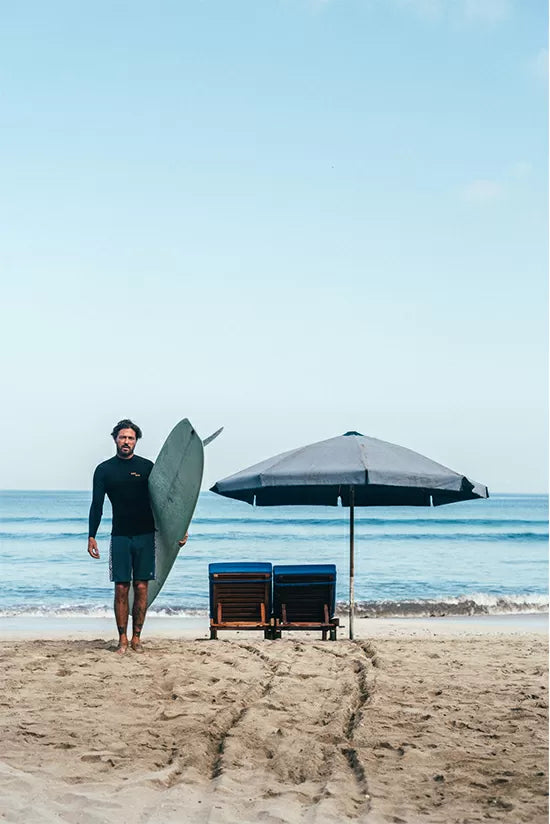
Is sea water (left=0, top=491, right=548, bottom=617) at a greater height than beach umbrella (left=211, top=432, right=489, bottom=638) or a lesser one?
lesser

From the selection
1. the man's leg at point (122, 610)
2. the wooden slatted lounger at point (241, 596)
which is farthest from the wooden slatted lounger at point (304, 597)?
the man's leg at point (122, 610)

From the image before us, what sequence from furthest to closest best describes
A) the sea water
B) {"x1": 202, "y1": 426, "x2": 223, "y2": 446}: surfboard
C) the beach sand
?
the sea water, {"x1": 202, "y1": 426, "x2": 223, "y2": 446}: surfboard, the beach sand

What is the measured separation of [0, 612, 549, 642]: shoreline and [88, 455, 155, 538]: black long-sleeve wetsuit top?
233 cm

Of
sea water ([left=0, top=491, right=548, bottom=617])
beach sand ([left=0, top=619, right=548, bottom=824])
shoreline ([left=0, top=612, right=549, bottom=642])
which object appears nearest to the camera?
beach sand ([left=0, top=619, right=548, bottom=824])

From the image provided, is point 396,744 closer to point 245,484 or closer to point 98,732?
point 98,732

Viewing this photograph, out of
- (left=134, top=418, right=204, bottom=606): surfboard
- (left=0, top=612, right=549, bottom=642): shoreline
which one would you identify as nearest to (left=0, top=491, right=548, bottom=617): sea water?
(left=0, top=612, right=549, bottom=642): shoreline

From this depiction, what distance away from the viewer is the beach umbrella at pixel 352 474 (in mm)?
7250

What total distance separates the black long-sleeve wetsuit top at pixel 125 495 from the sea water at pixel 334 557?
5.73 meters

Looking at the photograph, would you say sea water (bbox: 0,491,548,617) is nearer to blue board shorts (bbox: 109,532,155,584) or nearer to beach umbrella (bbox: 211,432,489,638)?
beach umbrella (bbox: 211,432,489,638)

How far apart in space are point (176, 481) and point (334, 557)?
62.6 feet

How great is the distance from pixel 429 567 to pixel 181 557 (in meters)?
6.01

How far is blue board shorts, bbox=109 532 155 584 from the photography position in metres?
6.89

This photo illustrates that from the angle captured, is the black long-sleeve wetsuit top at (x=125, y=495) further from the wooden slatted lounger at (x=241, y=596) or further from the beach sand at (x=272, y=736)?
the wooden slatted lounger at (x=241, y=596)

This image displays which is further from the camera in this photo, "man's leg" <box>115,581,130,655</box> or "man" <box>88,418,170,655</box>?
"man's leg" <box>115,581,130,655</box>
